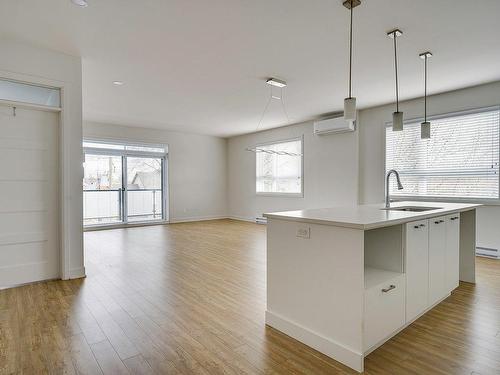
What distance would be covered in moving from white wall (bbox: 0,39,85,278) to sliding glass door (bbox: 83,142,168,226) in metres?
4.12

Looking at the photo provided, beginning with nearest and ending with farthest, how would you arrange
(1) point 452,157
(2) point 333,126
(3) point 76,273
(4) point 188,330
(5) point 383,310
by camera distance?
(5) point 383,310, (4) point 188,330, (3) point 76,273, (1) point 452,157, (2) point 333,126

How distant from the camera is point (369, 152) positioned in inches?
238

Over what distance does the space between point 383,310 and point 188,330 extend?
145 cm

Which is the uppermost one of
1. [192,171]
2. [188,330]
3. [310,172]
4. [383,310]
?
[192,171]

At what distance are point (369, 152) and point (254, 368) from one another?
527 centimetres

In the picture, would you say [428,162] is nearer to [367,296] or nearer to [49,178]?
[367,296]

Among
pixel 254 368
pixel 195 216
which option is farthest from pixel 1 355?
pixel 195 216

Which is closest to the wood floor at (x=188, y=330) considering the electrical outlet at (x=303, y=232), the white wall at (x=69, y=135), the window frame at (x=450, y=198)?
the white wall at (x=69, y=135)

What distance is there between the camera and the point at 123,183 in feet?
25.5

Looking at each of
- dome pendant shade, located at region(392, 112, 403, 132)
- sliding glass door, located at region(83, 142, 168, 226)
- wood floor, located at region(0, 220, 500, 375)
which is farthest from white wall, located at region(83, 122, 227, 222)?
dome pendant shade, located at region(392, 112, 403, 132)

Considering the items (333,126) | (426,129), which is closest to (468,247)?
(426,129)

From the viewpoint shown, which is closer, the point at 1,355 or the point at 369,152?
the point at 1,355

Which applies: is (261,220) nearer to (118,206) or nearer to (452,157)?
(118,206)

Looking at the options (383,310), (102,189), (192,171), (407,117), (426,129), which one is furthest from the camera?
(192,171)
